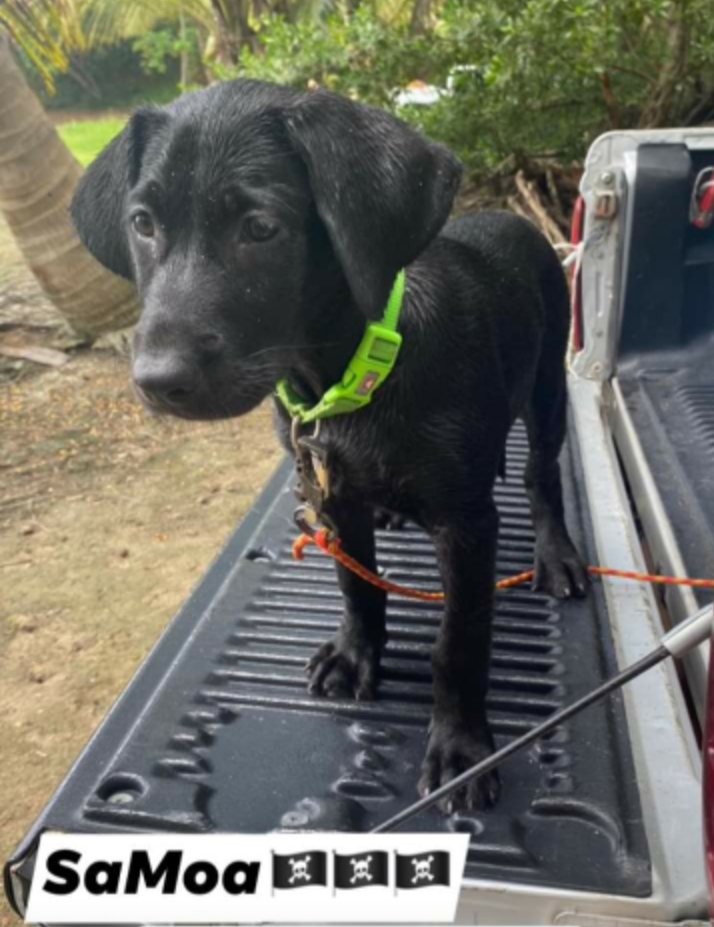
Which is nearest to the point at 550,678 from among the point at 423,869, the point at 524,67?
the point at 423,869

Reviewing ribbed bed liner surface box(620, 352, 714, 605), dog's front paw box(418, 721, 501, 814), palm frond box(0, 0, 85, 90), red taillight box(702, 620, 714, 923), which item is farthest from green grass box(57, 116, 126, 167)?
red taillight box(702, 620, 714, 923)

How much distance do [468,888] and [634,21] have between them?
5.52 meters

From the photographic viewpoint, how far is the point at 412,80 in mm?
7078

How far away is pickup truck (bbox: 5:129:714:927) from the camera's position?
5.68 feet

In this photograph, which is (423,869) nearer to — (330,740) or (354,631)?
(330,740)

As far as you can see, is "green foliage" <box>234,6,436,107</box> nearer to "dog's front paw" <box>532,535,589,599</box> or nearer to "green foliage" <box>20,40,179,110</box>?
"dog's front paw" <box>532,535,589,599</box>

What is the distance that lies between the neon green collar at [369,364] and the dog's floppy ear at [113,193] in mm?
475

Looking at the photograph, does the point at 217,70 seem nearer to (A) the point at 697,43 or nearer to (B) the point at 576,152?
(B) the point at 576,152

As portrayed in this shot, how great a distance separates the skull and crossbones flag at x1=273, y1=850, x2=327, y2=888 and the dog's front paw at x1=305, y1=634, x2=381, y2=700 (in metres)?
0.71

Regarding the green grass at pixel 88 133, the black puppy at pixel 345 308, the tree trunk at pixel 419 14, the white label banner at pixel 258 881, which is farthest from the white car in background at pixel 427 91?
the green grass at pixel 88 133

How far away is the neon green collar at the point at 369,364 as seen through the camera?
1.88 meters

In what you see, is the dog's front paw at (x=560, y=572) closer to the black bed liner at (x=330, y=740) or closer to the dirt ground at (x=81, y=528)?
the black bed liner at (x=330, y=740)

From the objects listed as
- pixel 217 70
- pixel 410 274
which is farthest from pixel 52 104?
pixel 410 274

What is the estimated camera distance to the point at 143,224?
178 cm
